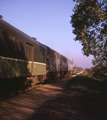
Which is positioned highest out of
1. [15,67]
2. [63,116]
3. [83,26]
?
[83,26]

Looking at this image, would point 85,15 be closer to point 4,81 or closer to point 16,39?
point 16,39

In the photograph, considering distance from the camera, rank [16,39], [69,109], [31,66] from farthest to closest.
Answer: [31,66], [16,39], [69,109]

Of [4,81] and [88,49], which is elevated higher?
[88,49]

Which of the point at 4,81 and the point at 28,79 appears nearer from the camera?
the point at 4,81

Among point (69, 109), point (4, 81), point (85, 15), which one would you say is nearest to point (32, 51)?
point (4, 81)

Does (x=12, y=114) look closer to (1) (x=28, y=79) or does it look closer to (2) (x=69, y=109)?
(2) (x=69, y=109)

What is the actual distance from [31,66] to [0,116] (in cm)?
502

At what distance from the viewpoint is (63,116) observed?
4.66m

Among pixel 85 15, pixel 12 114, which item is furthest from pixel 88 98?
pixel 85 15

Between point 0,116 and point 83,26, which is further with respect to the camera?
point 83,26

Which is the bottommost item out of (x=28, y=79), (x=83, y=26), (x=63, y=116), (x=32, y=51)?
(x=63, y=116)

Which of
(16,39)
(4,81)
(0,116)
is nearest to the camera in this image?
(0,116)

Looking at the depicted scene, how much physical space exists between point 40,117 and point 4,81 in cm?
307

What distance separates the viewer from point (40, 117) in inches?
→ 179
